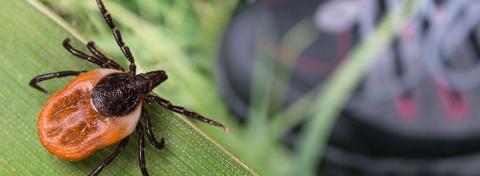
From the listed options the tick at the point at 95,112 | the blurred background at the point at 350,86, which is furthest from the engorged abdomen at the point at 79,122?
the blurred background at the point at 350,86

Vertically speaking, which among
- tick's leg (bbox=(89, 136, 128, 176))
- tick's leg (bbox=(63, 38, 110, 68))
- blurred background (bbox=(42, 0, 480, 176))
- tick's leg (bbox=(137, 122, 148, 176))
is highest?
blurred background (bbox=(42, 0, 480, 176))

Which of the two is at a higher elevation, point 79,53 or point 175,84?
point 175,84

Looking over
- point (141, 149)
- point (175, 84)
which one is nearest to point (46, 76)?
point (141, 149)

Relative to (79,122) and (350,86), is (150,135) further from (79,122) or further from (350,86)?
(350,86)

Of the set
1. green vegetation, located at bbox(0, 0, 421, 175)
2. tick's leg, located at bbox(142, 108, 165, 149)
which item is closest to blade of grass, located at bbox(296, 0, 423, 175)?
green vegetation, located at bbox(0, 0, 421, 175)

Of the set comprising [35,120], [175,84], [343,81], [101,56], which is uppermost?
[343,81]

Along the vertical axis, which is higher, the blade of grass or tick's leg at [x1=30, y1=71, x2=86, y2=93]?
the blade of grass

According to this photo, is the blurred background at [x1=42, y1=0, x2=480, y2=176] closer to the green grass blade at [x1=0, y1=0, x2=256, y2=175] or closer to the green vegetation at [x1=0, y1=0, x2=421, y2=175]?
the green vegetation at [x1=0, y1=0, x2=421, y2=175]
